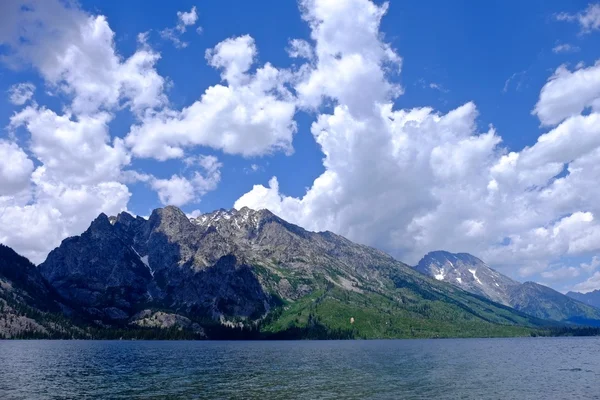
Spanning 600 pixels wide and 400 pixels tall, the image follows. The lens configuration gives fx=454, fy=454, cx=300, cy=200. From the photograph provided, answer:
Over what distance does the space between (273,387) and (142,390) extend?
28.4 metres

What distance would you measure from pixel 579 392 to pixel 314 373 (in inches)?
2666

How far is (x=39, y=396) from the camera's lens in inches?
3430

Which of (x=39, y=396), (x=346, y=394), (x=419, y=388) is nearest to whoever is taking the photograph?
(x=39, y=396)

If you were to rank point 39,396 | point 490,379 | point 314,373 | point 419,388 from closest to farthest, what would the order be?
point 39,396, point 419,388, point 490,379, point 314,373

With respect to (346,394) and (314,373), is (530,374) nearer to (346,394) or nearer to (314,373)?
(314,373)

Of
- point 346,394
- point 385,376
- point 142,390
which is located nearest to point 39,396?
point 142,390

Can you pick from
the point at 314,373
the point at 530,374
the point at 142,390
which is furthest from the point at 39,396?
the point at 530,374

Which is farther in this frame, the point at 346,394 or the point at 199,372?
the point at 199,372

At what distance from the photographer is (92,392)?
9412cm

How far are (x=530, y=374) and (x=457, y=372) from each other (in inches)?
825

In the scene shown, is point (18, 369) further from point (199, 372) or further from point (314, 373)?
point (314, 373)

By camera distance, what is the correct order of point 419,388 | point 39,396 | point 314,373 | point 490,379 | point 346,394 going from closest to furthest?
point 39,396
point 346,394
point 419,388
point 490,379
point 314,373

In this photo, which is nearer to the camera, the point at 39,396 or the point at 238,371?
the point at 39,396

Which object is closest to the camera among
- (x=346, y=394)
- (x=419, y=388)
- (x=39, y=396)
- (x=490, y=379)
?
(x=39, y=396)
